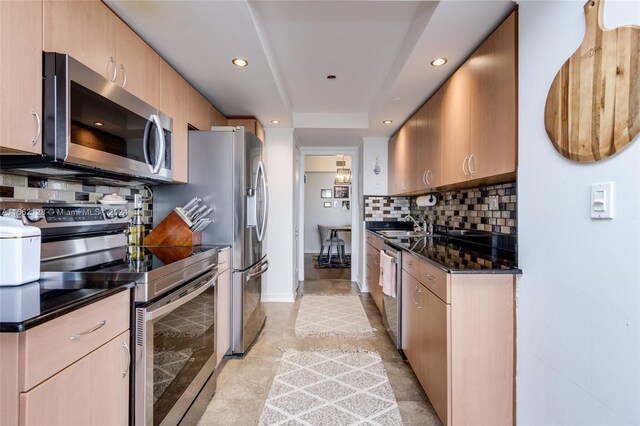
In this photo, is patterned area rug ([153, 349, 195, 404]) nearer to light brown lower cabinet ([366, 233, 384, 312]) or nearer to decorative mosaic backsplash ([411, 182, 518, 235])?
decorative mosaic backsplash ([411, 182, 518, 235])

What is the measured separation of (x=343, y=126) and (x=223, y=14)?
2.33 metres

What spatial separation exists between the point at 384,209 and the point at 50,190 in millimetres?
3621

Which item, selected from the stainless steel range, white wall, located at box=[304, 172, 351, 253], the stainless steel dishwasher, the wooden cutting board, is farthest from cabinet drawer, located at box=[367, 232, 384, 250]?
white wall, located at box=[304, 172, 351, 253]

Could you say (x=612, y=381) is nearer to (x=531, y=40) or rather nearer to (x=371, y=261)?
(x=531, y=40)

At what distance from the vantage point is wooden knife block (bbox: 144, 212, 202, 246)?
7.04 ft

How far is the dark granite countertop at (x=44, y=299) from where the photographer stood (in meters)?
0.76

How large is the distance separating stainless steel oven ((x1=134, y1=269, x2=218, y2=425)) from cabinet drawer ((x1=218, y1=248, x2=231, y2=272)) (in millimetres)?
223

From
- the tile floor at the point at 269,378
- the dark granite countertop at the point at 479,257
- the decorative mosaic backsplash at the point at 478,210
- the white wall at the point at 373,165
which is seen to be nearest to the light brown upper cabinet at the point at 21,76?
the tile floor at the point at 269,378

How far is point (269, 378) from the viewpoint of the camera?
6.95 ft

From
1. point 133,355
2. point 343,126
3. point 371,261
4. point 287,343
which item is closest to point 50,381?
point 133,355

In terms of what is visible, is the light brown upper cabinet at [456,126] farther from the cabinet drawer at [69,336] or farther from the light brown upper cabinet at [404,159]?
the cabinet drawer at [69,336]

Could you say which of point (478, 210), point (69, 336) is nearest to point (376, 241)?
point (478, 210)

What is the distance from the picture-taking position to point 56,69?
120cm

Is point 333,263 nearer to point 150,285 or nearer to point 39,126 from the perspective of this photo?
point 150,285
